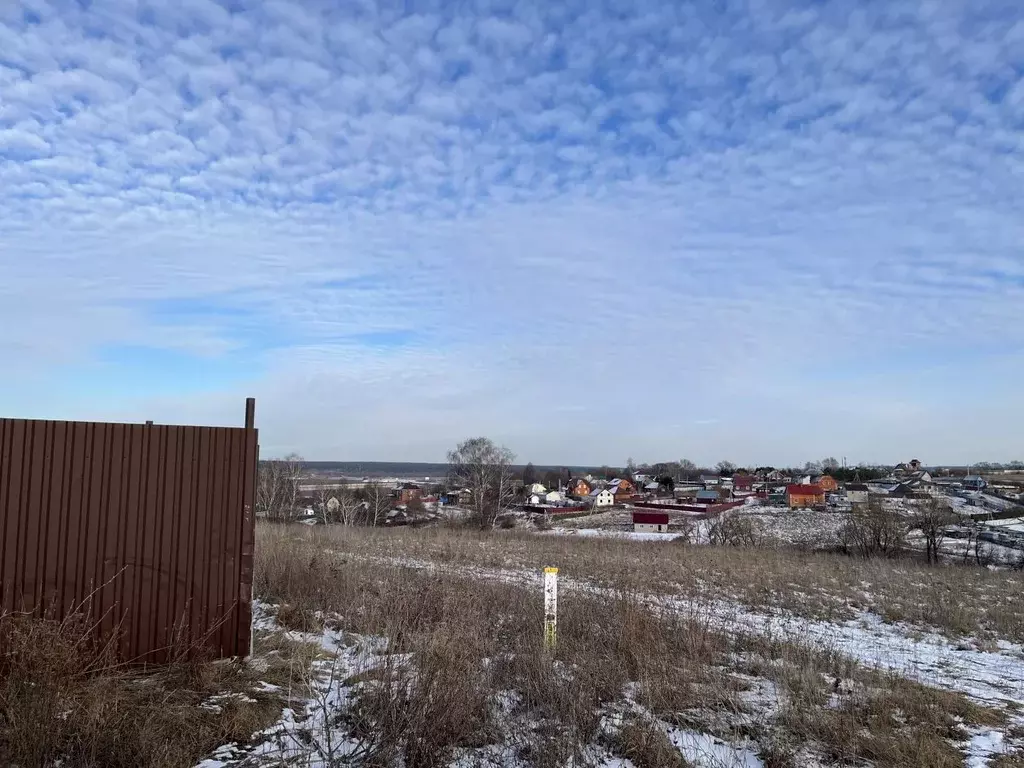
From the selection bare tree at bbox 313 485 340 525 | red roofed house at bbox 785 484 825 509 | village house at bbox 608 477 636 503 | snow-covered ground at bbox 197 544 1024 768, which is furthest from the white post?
village house at bbox 608 477 636 503

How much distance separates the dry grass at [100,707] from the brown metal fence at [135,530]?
34cm

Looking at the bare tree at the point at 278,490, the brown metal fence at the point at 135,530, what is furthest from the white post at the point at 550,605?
the bare tree at the point at 278,490

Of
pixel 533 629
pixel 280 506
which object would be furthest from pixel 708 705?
pixel 280 506

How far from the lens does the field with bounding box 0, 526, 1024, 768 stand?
165 inches

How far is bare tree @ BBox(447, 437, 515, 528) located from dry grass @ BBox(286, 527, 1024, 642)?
85.1 ft

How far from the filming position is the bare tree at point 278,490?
29.6 metres

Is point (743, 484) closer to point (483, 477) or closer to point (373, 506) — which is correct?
point (483, 477)

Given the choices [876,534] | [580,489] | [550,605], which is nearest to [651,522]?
[876,534]

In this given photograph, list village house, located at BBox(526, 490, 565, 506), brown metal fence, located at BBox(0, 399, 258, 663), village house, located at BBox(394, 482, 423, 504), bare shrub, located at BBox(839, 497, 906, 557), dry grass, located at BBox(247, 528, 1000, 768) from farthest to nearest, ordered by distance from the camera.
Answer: village house, located at BBox(526, 490, 565, 506), village house, located at BBox(394, 482, 423, 504), bare shrub, located at BBox(839, 497, 906, 557), brown metal fence, located at BBox(0, 399, 258, 663), dry grass, located at BBox(247, 528, 1000, 768)

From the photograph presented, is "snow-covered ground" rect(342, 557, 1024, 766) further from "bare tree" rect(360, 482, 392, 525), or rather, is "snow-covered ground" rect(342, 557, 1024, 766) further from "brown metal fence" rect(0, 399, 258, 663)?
"bare tree" rect(360, 482, 392, 525)

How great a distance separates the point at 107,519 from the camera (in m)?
5.57

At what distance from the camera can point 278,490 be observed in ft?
105

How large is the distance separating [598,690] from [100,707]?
136 inches

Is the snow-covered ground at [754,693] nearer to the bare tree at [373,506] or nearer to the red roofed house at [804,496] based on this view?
the bare tree at [373,506]
